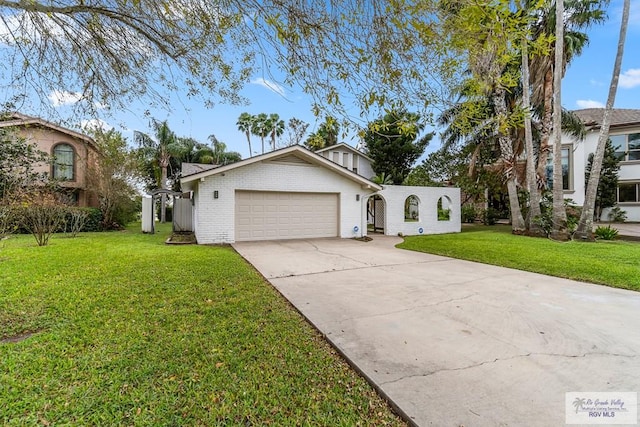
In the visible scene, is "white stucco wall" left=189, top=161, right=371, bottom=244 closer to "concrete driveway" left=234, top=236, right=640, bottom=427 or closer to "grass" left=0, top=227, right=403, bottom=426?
"concrete driveway" left=234, top=236, right=640, bottom=427

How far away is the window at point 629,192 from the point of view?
17.8 metres

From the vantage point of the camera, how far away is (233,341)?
125 inches

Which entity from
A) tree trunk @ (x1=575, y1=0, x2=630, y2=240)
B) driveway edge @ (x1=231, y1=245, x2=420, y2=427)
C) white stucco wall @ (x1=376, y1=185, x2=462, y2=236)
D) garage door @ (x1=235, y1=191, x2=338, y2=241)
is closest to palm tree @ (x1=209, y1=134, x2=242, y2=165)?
garage door @ (x1=235, y1=191, x2=338, y2=241)

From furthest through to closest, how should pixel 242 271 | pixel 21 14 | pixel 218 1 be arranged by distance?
pixel 242 271 < pixel 21 14 < pixel 218 1

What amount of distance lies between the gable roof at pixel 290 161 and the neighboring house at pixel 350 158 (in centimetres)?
1054

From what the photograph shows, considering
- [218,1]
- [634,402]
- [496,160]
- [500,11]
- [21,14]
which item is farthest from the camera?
[496,160]

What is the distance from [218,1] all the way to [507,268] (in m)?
7.63

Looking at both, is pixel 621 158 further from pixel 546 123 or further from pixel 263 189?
pixel 263 189

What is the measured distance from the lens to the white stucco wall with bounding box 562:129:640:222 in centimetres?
1781

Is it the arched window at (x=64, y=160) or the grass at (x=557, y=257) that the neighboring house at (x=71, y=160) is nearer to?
the arched window at (x=64, y=160)

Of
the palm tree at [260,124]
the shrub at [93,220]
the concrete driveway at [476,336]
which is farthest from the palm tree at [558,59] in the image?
the palm tree at [260,124]

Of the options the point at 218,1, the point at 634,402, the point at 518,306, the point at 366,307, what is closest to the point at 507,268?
the point at 518,306

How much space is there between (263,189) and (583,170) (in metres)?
19.7

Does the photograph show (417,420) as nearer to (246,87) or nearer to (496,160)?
(246,87)
